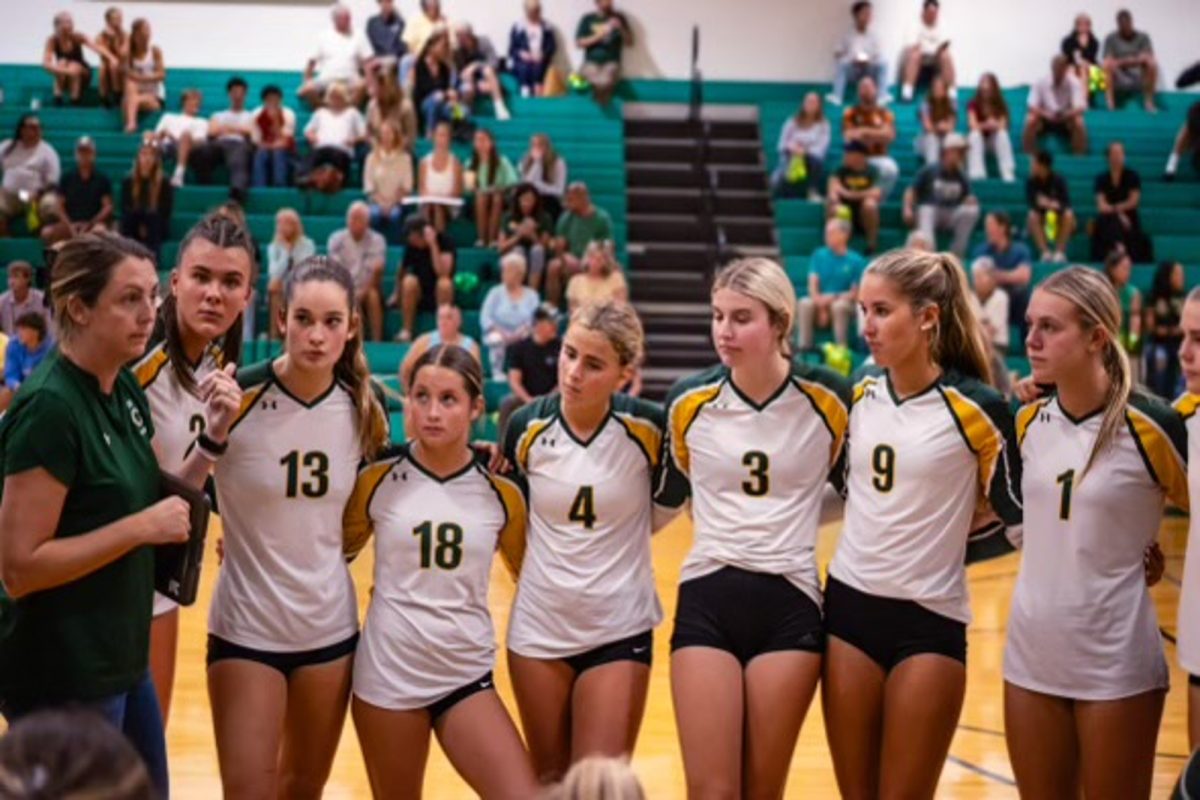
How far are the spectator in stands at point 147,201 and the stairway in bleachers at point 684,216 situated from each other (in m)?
4.71

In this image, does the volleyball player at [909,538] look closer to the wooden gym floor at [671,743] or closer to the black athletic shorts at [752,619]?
the black athletic shorts at [752,619]

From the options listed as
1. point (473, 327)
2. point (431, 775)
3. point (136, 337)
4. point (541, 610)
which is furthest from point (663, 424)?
point (473, 327)

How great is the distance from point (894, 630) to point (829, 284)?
37.2 feet

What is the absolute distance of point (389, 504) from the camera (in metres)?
4.57

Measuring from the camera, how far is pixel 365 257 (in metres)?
15.4

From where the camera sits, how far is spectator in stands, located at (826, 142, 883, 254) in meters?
16.9

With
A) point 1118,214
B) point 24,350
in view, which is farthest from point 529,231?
point 1118,214

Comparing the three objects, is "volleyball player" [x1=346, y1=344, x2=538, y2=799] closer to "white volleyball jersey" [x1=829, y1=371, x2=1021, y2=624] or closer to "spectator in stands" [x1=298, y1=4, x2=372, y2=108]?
"white volleyball jersey" [x1=829, y1=371, x2=1021, y2=624]

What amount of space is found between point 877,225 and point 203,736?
450 inches

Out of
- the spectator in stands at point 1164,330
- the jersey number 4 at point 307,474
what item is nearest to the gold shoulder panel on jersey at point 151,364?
the jersey number 4 at point 307,474

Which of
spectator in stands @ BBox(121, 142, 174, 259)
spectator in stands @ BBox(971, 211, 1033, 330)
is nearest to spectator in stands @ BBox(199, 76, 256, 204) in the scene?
spectator in stands @ BBox(121, 142, 174, 259)

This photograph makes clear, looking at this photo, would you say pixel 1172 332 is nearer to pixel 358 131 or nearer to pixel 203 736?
pixel 358 131

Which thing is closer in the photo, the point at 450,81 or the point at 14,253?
the point at 14,253

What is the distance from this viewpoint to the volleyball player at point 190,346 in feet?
14.6
